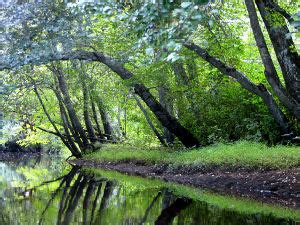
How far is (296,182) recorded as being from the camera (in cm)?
957

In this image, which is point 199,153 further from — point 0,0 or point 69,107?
point 69,107

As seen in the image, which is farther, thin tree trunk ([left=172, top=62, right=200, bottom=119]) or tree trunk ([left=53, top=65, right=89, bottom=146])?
tree trunk ([left=53, top=65, right=89, bottom=146])

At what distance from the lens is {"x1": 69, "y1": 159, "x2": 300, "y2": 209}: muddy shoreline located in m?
9.45

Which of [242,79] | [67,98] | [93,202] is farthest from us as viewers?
[67,98]

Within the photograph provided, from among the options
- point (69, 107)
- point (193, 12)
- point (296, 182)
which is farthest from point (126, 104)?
point (193, 12)

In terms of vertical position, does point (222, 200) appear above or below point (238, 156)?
below

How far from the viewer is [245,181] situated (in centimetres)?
1077

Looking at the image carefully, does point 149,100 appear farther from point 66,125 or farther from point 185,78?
point 66,125

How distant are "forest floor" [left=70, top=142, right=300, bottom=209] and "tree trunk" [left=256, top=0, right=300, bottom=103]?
1.68 metres

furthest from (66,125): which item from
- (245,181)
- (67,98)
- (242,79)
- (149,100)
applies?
(245,181)

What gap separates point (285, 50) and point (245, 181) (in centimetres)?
352

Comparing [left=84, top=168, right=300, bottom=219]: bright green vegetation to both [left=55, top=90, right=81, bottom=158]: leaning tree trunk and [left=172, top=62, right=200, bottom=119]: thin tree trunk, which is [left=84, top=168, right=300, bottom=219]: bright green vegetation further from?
[left=55, top=90, right=81, bottom=158]: leaning tree trunk

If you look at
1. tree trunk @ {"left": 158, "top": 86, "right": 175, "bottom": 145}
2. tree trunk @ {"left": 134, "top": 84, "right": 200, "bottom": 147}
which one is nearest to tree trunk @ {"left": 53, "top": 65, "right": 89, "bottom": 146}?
tree trunk @ {"left": 158, "top": 86, "right": 175, "bottom": 145}

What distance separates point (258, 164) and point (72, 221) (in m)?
5.49
